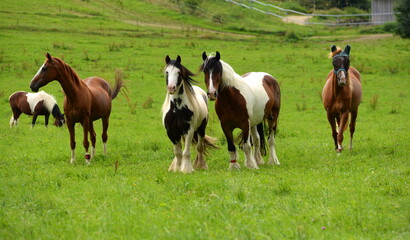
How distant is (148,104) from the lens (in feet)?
71.2

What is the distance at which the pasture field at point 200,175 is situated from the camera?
588cm

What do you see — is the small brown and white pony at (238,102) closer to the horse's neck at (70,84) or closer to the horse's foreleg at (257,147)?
the horse's foreleg at (257,147)

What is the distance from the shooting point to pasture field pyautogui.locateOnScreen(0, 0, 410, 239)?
5.88 m

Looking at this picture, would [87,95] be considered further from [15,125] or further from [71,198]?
[15,125]

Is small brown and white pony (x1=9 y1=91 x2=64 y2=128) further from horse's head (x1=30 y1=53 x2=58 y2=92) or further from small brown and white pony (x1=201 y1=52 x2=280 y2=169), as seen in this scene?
small brown and white pony (x1=201 y1=52 x2=280 y2=169)

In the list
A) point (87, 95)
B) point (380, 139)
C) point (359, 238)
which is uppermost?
point (87, 95)

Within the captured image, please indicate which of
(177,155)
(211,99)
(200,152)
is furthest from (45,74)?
(211,99)

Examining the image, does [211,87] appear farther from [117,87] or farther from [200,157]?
[117,87]

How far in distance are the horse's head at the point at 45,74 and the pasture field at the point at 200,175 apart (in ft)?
5.46

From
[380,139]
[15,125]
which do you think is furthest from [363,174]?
[15,125]

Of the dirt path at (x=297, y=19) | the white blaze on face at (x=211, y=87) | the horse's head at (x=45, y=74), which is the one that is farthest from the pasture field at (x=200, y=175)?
the dirt path at (x=297, y=19)

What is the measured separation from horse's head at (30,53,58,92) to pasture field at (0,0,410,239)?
1664mm

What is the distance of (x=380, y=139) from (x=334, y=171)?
5184mm

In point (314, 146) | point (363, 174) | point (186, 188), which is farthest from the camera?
point (314, 146)
